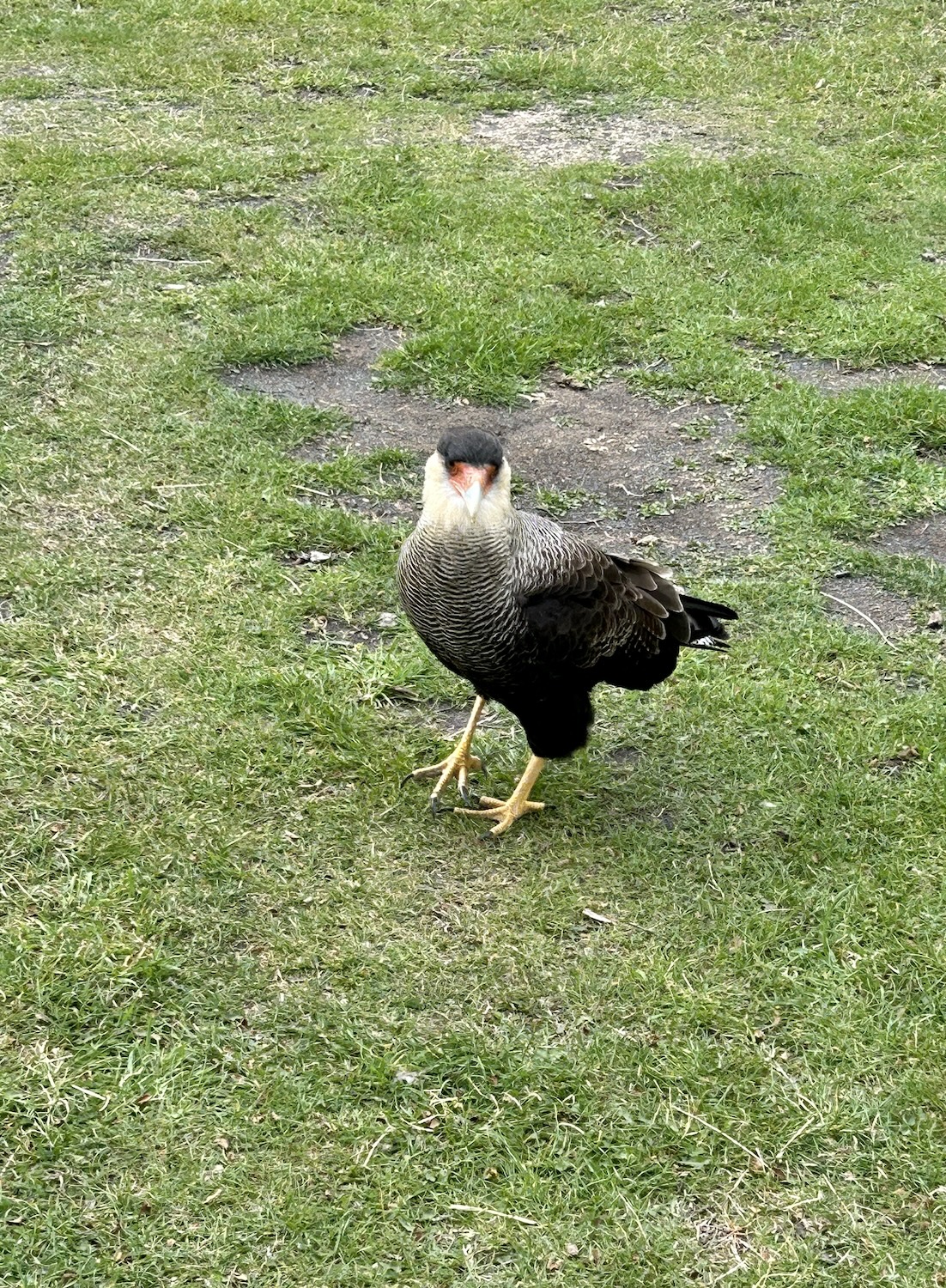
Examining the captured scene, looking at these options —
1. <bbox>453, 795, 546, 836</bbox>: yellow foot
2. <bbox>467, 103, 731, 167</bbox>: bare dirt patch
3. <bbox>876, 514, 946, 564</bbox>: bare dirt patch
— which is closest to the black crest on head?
<bbox>453, 795, 546, 836</bbox>: yellow foot

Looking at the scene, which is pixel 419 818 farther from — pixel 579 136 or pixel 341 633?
pixel 579 136

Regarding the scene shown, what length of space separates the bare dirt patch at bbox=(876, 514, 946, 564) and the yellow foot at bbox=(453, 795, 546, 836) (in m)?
2.08

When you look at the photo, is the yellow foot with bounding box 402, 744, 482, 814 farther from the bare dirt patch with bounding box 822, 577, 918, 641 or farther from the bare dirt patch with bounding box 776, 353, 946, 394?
the bare dirt patch with bounding box 776, 353, 946, 394

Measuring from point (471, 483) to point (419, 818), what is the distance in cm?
113

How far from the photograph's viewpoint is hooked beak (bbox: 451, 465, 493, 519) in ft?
11.3

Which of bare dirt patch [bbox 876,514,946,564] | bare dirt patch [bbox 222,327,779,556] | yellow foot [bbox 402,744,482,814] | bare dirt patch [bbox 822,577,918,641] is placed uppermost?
bare dirt patch [bbox 222,327,779,556]

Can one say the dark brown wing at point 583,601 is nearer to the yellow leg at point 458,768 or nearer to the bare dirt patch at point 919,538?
the yellow leg at point 458,768

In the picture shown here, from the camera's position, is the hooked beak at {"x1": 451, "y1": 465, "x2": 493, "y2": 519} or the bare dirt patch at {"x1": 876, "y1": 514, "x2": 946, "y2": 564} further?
the bare dirt patch at {"x1": 876, "y1": 514, "x2": 946, "y2": 564}

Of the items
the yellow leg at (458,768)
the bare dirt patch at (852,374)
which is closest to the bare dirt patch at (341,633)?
the yellow leg at (458,768)

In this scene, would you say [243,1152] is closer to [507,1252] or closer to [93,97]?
[507,1252]

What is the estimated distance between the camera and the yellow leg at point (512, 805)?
4.01 metres

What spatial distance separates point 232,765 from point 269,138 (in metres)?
5.63

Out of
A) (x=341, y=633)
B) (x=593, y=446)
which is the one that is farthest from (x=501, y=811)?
(x=593, y=446)

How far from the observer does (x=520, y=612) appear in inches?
143
